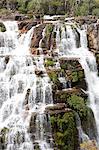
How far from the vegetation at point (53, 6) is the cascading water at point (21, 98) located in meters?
10.9

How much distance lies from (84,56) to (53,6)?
40.5 ft

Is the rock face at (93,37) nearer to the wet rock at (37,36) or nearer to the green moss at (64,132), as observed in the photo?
the wet rock at (37,36)

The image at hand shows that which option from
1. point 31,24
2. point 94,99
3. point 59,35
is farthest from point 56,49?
point 94,99

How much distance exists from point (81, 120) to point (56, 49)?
7.35m

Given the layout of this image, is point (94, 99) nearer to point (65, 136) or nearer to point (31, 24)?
point (65, 136)

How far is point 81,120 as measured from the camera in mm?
23641

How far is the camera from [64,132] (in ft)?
74.0

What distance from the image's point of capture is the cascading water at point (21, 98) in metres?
22.2

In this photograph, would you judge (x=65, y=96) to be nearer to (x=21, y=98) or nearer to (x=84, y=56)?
(x=21, y=98)

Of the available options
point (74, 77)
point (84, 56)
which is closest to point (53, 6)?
point (84, 56)

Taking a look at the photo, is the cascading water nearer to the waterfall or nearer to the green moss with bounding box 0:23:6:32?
the green moss with bounding box 0:23:6:32

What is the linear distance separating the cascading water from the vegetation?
1090 cm

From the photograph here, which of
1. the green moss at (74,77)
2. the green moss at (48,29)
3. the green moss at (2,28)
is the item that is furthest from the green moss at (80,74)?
the green moss at (2,28)

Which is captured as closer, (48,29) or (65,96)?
(65,96)
